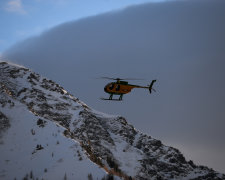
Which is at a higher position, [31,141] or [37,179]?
[31,141]

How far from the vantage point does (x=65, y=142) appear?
47125 millimetres

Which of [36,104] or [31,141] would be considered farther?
[36,104]

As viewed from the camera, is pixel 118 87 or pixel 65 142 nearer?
pixel 118 87

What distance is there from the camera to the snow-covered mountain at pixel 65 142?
1645 inches

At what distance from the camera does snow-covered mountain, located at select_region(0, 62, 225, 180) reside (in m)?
41.8

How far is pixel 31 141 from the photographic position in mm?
50094

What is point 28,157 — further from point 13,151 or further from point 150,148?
point 150,148

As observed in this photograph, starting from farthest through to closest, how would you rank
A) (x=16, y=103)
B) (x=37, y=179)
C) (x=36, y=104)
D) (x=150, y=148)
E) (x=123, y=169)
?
(x=150, y=148) → (x=36, y=104) → (x=123, y=169) → (x=16, y=103) → (x=37, y=179)

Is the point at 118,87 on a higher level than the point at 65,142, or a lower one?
higher

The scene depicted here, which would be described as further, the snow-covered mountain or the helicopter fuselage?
the snow-covered mountain

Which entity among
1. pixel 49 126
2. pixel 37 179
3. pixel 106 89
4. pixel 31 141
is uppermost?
pixel 106 89

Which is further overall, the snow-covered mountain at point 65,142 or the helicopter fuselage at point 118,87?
the snow-covered mountain at point 65,142

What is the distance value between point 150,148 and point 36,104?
173 feet

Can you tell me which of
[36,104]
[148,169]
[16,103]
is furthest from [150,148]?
[16,103]
